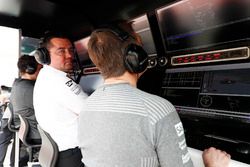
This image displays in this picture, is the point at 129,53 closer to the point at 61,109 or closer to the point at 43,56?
the point at 61,109

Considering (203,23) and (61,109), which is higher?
(203,23)

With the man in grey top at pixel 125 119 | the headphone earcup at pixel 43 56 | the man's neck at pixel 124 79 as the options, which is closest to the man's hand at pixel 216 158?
the man in grey top at pixel 125 119

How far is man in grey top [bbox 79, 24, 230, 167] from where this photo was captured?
0.78 m

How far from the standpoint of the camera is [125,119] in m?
0.80

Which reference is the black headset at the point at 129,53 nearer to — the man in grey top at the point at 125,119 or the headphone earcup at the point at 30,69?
the man in grey top at the point at 125,119

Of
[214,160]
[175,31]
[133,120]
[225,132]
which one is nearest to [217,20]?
[175,31]

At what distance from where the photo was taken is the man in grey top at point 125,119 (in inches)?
30.7

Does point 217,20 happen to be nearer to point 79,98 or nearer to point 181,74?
point 181,74

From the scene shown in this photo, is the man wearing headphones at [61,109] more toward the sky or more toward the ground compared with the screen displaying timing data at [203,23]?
more toward the ground

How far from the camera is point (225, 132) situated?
1.28 meters

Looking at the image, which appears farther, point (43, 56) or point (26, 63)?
point (26, 63)

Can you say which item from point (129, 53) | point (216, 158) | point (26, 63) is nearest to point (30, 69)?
point (26, 63)

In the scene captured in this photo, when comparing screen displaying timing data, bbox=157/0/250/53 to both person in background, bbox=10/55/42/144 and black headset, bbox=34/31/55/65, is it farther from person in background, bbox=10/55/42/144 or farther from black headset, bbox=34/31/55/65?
person in background, bbox=10/55/42/144

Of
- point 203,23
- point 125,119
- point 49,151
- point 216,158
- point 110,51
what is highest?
point 203,23
